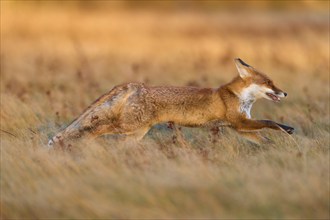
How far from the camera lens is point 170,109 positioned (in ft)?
29.6

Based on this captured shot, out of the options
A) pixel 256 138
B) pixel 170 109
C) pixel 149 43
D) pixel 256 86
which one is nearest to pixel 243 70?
pixel 256 86

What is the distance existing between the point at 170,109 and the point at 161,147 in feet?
1.77

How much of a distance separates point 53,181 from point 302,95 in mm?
6422

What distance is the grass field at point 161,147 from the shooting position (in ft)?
22.2

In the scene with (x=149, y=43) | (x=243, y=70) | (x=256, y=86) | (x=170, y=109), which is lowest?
(x=149, y=43)

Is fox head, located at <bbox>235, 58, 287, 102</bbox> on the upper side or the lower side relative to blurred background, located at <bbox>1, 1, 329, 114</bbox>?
upper

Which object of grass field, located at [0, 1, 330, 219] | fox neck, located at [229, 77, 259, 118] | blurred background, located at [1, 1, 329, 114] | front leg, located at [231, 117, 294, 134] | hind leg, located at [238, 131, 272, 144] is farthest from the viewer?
blurred background, located at [1, 1, 329, 114]

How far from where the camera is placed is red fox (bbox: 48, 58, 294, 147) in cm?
888

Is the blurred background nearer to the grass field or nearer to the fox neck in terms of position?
the grass field

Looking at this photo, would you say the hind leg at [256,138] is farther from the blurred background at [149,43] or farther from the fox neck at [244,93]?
the blurred background at [149,43]

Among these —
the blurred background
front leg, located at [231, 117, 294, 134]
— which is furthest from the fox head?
the blurred background

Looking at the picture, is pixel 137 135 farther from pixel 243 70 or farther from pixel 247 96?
pixel 243 70

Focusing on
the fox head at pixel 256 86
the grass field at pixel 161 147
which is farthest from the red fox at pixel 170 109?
the grass field at pixel 161 147

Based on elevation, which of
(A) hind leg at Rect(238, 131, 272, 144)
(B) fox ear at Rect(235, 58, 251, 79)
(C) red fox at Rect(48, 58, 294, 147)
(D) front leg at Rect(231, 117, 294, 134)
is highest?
(B) fox ear at Rect(235, 58, 251, 79)
